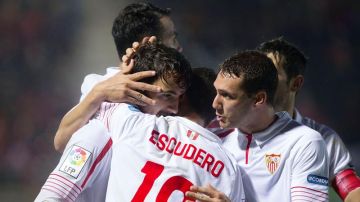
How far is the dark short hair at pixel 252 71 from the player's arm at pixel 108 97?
11.1 inches

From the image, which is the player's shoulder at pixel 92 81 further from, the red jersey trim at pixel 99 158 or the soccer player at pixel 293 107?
the soccer player at pixel 293 107

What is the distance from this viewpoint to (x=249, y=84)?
8.11 ft

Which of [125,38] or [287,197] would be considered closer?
[287,197]

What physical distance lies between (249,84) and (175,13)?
3.50 metres

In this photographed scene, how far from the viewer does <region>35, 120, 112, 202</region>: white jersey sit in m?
2.25

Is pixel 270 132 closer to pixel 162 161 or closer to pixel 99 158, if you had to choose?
pixel 162 161

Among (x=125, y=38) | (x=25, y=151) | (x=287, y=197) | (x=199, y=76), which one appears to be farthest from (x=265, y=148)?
(x=25, y=151)

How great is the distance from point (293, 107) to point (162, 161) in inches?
36.8

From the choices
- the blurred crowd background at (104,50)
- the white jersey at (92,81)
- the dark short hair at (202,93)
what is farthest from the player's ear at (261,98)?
the blurred crowd background at (104,50)

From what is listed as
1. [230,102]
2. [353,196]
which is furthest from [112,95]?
[353,196]

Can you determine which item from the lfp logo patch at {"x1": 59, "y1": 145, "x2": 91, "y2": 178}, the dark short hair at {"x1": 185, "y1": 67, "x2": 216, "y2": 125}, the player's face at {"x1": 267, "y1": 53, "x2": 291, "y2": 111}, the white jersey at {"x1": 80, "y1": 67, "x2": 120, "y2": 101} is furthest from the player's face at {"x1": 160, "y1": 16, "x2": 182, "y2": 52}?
the lfp logo patch at {"x1": 59, "y1": 145, "x2": 91, "y2": 178}

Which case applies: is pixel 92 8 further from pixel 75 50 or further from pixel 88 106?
pixel 88 106

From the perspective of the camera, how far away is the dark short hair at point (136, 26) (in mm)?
3178

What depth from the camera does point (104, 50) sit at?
5.75 metres
